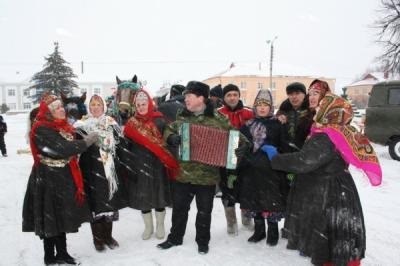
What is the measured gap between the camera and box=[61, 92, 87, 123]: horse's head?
16.4ft

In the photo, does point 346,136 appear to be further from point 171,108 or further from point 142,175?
point 171,108

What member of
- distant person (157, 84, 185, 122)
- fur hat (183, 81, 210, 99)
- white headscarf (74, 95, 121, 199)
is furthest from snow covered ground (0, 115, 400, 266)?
fur hat (183, 81, 210, 99)

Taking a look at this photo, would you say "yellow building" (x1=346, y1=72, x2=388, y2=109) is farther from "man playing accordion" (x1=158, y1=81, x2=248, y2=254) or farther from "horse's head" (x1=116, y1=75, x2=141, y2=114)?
"man playing accordion" (x1=158, y1=81, x2=248, y2=254)

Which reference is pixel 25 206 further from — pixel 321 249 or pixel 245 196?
pixel 321 249

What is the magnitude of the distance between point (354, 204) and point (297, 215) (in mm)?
523

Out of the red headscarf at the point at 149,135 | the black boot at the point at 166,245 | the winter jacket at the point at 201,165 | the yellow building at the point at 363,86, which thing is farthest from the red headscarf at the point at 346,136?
the yellow building at the point at 363,86

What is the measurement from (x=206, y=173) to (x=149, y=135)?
2.81ft

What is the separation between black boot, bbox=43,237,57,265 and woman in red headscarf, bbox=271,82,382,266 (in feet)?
8.62

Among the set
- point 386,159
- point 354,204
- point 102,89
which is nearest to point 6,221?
point 354,204

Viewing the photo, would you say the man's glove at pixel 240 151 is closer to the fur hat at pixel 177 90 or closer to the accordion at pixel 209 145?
the accordion at pixel 209 145

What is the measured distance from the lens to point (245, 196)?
4.28 metres

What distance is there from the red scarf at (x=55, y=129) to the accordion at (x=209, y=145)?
1.17 m

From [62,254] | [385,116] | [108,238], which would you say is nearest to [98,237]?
[108,238]

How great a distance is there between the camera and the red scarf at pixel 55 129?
366 cm
